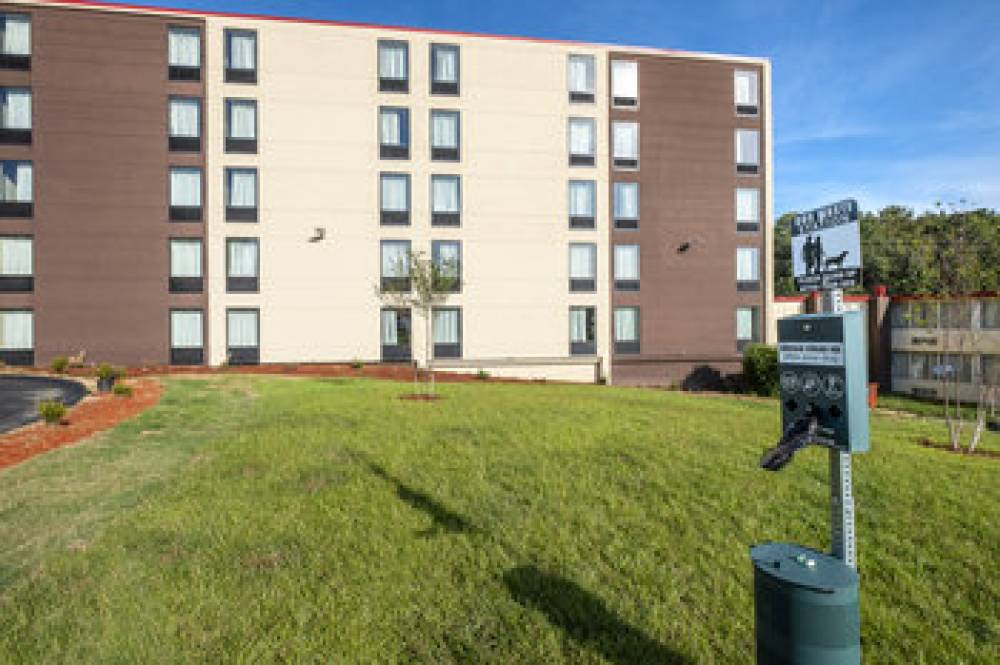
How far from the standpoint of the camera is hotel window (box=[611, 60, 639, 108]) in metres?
27.7

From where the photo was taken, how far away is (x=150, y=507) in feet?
19.7

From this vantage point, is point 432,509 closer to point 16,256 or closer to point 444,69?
point 444,69

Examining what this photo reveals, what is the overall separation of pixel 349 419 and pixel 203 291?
17101 millimetres

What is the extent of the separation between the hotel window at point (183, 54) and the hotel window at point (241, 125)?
1964 millimetres

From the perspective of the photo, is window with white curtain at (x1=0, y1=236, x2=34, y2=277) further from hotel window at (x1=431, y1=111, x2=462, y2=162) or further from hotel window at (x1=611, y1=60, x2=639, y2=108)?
hotel window at (x1=611, y1=60, x2=639, y2=108)

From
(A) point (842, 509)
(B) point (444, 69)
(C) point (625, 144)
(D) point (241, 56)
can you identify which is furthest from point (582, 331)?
(A) point (842, 509)

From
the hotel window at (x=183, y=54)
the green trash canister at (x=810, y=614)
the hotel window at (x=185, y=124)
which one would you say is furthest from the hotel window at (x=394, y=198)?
the green trash canister at (x=810, y=614)

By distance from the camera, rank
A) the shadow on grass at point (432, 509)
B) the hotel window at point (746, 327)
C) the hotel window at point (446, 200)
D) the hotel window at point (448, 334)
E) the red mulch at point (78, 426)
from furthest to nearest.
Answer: the hotel window at point (746, 327) → the hotel window at point (446, 200) → the hotel window at point (448, 334) → the red mulch at point (78, 426) → the shadow on grass at point (432, 509)

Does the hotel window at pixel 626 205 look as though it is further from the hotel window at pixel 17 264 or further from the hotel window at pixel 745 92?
the hotel window at pixel 17 264

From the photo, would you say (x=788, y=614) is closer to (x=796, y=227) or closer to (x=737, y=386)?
(x=796, y=227)

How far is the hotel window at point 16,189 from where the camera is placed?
74.4 ft

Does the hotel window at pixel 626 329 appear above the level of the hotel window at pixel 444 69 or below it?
below

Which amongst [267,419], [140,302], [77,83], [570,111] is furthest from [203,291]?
[570,111]

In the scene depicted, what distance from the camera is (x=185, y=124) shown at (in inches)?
939
